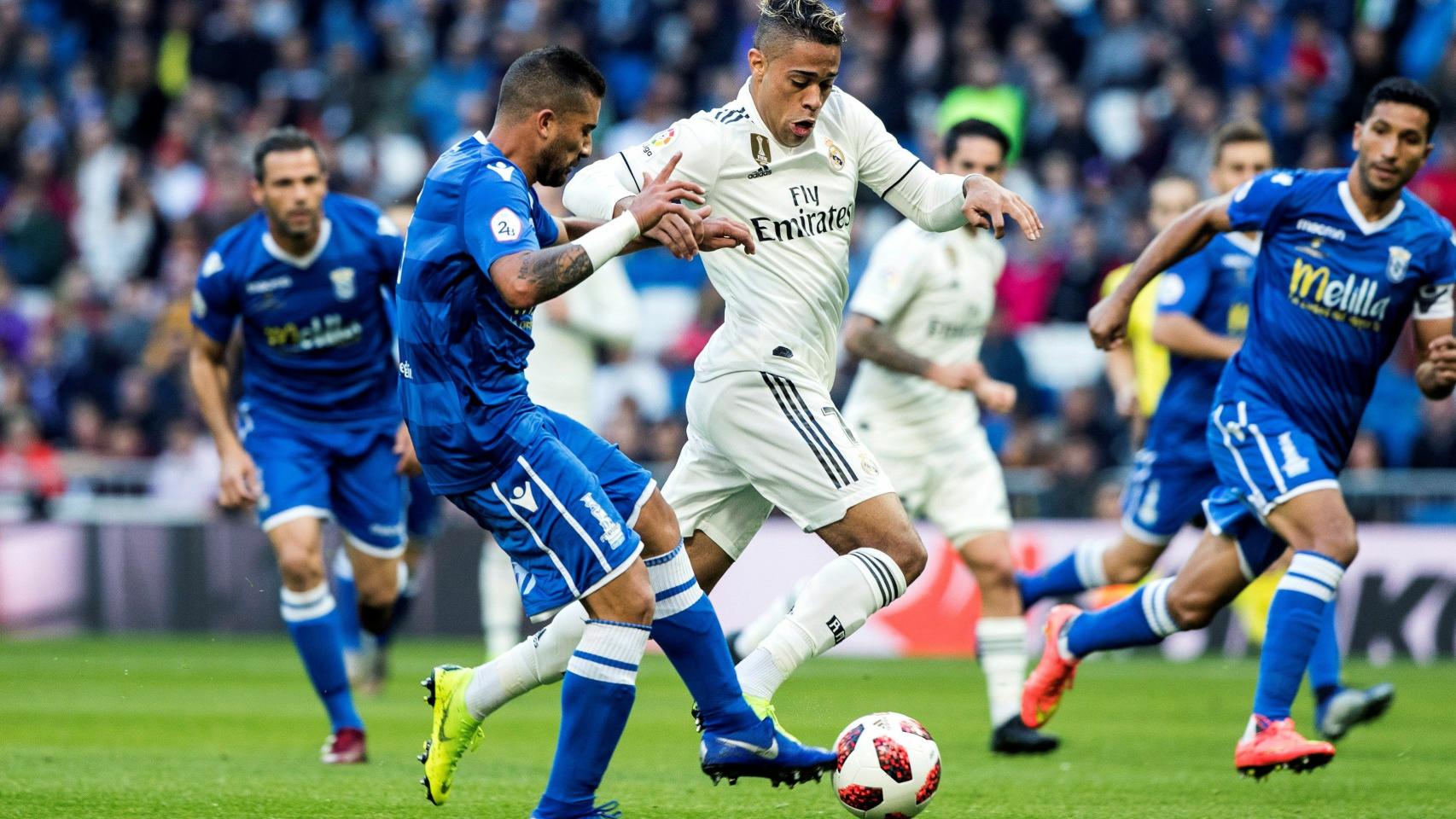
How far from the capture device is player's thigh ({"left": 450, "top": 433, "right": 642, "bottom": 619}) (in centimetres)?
569

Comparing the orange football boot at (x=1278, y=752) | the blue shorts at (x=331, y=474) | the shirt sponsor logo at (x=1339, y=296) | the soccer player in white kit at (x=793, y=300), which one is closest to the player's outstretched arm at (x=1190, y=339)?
the shirt sponsor logo at (x=1339, y=296)

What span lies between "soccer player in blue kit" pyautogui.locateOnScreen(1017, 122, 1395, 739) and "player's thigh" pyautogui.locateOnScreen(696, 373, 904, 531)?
9.97ft

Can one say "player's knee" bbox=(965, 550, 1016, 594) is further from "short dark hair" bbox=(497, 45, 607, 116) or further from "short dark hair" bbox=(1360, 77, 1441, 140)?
"short dark hair" bbox=(497, 45, 607, 116)

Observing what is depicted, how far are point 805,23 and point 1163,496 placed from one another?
3.86m

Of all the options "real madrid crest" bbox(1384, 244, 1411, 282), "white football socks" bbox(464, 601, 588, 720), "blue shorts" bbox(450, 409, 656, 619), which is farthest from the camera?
"real madrid crest" bbox(1384, 244, 1411, 282)

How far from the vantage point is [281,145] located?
8.49 m

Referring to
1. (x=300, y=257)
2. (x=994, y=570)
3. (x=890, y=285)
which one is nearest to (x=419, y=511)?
(x=300, y=257)

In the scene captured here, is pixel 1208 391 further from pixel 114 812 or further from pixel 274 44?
pixel 274 44

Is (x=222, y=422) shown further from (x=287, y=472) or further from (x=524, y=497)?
(x=524, y=497)

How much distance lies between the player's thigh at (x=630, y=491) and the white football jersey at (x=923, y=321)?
3.01m

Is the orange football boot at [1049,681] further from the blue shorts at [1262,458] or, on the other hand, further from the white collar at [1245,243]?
the white collar at [1245,243]

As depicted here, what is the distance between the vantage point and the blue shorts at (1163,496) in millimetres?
9227

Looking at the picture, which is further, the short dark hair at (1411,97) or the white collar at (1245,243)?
the white collar at (1245,243)

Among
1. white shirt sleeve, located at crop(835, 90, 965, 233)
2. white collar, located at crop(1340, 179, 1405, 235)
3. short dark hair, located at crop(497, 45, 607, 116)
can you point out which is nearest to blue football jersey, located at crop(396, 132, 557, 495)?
short dark hair, located at crop(497, 45, 607, 116)
